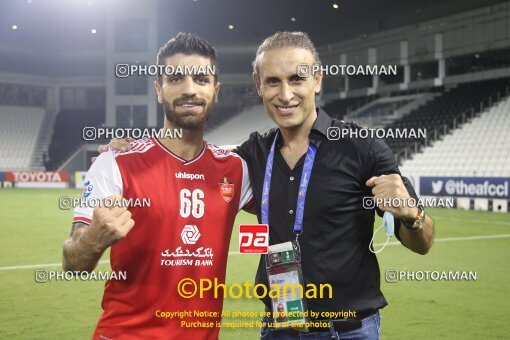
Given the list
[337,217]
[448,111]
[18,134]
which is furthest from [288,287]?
[18,134]

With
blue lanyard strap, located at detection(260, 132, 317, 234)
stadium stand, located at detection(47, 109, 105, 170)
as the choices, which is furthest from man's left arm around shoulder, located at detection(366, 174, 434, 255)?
stadium stand, located at detection(47, 109, 105, 170)

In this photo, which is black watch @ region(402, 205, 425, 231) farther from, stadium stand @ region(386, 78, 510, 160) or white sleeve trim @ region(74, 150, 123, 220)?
stadium stand @ region(386, 78, 510, 160)

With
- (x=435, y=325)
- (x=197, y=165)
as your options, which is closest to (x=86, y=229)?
(x=197, y=165)

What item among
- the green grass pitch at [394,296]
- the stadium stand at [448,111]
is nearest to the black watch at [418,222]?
the green grass pitch at [394,296]

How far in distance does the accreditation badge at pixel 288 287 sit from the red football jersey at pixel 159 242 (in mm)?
354

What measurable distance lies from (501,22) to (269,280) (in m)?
29.9

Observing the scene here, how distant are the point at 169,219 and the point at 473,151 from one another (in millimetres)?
24262

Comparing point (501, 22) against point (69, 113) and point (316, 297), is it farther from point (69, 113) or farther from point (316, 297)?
point (69, 113)

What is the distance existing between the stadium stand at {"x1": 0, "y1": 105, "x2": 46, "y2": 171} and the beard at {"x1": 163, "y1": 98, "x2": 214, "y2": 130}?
41306mm

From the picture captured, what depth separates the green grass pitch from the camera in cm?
622

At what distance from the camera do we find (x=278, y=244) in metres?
3.00

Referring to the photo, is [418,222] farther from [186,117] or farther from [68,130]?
[68,130]

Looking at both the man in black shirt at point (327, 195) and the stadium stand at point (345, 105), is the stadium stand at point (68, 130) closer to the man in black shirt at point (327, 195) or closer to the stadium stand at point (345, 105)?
the stadium stand at point (345, 105)

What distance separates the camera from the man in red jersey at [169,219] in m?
→ 3.00
